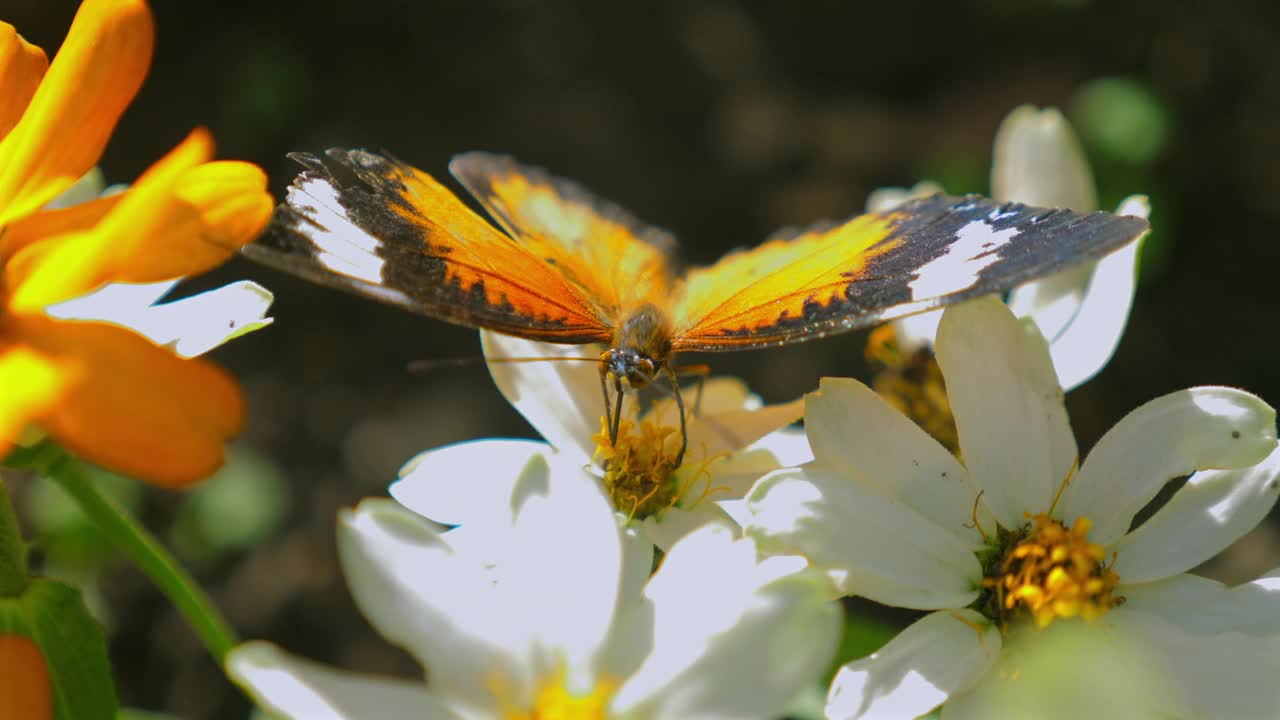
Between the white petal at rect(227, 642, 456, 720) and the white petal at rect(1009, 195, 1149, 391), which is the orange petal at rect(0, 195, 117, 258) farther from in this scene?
the white petal at rect(1009, 195, 1149, 391)

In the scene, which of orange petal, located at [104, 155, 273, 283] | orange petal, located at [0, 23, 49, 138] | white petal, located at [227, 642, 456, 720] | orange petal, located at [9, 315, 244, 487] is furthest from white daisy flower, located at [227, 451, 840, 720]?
orange petal, located at [0, 23, 49, 138]

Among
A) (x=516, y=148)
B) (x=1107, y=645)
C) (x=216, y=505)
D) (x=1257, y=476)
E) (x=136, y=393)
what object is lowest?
(x=216, y=505)

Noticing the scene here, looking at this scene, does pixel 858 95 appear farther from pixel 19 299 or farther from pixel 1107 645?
pixel 19 299

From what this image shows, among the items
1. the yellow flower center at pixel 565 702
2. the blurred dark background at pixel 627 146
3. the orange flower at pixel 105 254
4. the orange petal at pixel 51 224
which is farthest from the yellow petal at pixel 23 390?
the blurred dark background at pixel 627 146

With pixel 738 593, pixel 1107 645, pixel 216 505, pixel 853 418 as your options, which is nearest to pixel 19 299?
pixel 738 593

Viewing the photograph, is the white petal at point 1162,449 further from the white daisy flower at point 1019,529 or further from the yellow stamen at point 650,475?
the yellow stamen at point 650,475

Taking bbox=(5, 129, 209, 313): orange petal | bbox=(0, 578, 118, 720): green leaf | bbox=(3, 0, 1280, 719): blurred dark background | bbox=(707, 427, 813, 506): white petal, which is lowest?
bbox=(3, 0, 1280, 719): blurred dark background
